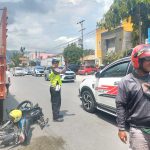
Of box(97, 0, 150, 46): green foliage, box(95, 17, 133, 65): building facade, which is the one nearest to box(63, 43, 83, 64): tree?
box(95, 17, 133, 65): building facade

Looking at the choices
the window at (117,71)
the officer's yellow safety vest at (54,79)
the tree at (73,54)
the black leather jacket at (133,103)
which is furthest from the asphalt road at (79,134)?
the tree at (73,54)

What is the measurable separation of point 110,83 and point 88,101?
1.74 meters

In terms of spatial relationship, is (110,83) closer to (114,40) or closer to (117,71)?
(117,71)

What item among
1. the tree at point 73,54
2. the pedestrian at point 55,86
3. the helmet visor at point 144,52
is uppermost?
the tree at point 73,54

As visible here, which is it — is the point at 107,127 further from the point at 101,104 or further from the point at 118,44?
the point at 118,44

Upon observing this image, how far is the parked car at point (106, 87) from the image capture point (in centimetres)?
768

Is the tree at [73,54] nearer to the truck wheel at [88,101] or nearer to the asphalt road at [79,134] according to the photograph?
the truck wheel at [88,101]

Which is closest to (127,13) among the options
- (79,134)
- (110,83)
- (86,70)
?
(86,70)

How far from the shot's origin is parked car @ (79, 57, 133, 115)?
7.68 meters

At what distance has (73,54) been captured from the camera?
60.5 meters

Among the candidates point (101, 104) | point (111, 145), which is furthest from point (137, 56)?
point (101, 104)

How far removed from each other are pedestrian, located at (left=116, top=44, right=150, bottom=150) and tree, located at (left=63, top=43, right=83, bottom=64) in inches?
2254

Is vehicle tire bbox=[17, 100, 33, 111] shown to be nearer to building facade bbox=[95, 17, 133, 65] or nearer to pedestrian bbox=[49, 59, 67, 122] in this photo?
pedestrian bbox=[49, 59, 67, 122]

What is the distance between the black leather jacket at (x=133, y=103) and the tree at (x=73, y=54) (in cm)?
5723
